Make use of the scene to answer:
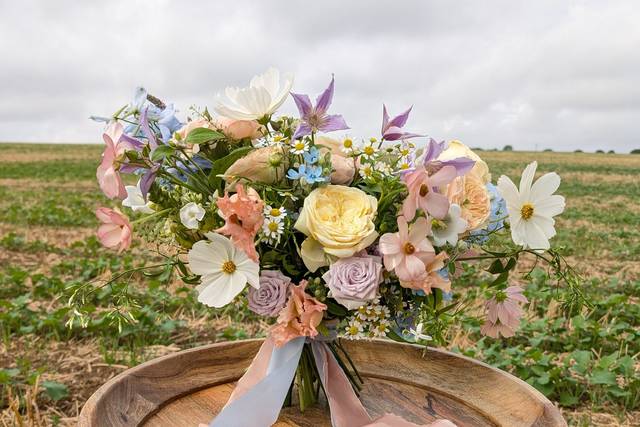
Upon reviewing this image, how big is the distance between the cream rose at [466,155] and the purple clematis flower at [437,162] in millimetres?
59

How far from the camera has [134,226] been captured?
184cm

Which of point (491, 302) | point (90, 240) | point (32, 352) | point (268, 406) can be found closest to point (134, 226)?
point (268, 406)

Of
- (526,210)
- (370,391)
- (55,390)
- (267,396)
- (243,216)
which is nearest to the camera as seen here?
(243,216)

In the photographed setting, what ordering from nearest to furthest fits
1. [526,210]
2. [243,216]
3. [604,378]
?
1. [243,216]
2. [526,210]
3. [604,378]

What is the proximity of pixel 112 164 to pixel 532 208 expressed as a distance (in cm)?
114

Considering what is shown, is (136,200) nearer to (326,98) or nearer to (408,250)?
(326,98)

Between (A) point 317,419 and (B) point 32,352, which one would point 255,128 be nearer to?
(A) point 317,419

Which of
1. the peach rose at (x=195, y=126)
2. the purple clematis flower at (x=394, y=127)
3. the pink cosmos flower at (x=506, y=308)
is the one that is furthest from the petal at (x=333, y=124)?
the pink cosmos flower at (x=506, y=308)

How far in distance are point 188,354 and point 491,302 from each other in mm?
1083

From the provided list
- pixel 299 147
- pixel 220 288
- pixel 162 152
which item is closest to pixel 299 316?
pixel 220 288

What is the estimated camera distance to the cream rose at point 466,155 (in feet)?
5.90

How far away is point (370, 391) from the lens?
225 cm

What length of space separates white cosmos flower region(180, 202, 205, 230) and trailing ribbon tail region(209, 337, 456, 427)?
0.50 meters

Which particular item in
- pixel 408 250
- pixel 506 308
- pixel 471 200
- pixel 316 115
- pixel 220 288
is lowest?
pixel 506 308
